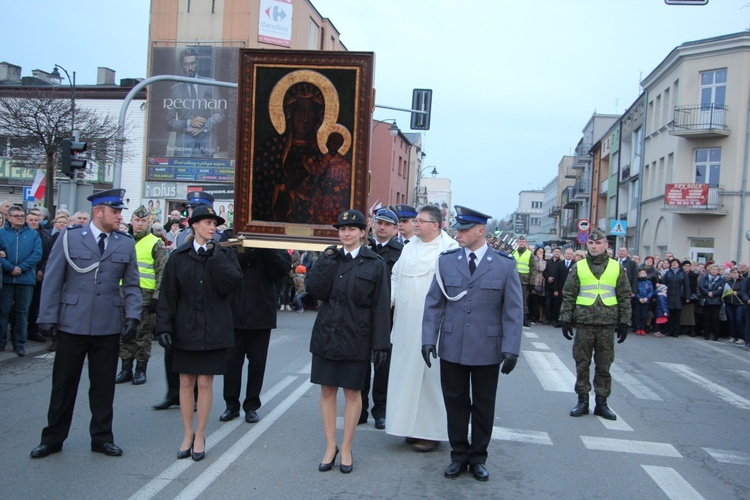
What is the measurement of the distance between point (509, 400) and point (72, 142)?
33.0 ft

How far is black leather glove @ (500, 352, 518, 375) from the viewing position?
5.54 metres

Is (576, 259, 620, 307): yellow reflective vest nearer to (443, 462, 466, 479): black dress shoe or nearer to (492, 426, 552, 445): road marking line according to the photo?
(492, 426, 552, 445): road marking line

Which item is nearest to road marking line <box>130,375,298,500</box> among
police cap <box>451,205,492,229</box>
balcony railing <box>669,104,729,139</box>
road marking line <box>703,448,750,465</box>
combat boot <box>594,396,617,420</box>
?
police cap <box>451,205,492,229</box>

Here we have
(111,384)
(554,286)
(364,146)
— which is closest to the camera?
(111,384)

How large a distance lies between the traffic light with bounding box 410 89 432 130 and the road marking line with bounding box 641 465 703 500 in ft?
56.6

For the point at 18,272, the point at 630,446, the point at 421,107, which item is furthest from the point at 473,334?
the point at 421,107

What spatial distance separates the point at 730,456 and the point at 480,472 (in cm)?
279

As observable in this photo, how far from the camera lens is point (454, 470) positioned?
227 inches

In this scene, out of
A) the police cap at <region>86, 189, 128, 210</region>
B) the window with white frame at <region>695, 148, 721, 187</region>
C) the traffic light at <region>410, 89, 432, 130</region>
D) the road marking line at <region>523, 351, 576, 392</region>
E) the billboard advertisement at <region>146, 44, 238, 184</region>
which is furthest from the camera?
the billboard advertisement at <region>146, 44, 238, 184</region>

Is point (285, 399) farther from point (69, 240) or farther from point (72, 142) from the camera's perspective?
point (72, 142)

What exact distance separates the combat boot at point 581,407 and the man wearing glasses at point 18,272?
7856mm

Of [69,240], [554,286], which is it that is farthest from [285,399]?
[554,286]

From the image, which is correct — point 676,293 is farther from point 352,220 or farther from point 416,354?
point 352,220

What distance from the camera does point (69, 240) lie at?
19.7 feet
